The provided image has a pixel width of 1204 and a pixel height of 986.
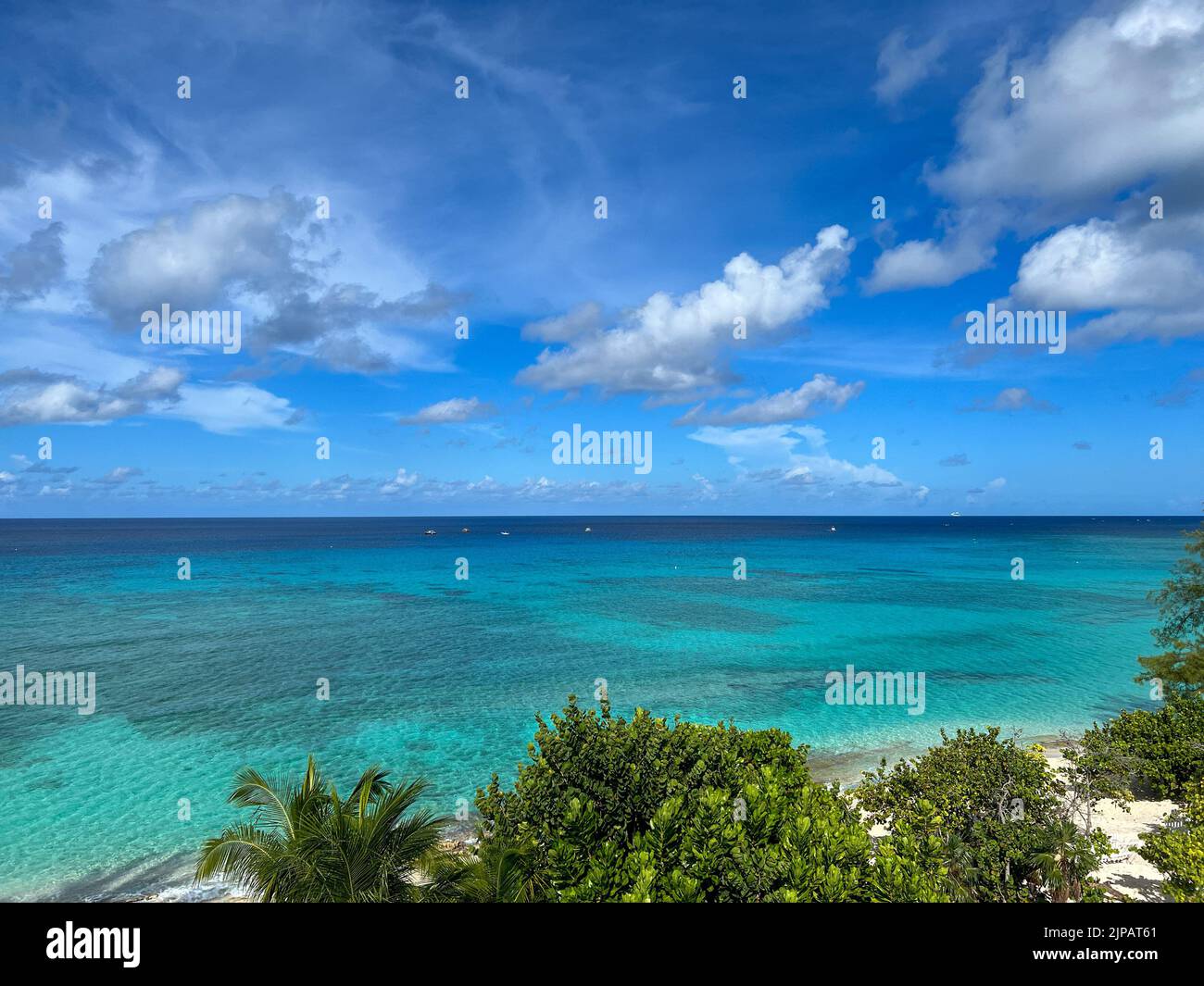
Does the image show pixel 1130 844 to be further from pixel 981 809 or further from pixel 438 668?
pixel 438 668

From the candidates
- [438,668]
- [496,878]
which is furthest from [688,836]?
[438,668]

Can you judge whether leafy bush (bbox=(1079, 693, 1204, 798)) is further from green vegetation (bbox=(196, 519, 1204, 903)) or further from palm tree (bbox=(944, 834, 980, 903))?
palm tree (bbox=(944, 834, 980, 903))

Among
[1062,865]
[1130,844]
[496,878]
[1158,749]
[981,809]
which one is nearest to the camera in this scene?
[496,878]

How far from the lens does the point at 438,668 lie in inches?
1479

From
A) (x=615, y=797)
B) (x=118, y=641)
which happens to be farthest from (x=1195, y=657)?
(x=118, y=641)

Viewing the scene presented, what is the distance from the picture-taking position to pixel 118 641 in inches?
1662

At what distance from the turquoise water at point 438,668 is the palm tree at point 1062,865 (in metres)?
12.0

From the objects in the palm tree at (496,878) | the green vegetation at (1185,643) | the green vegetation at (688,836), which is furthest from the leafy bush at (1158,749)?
the palm tree at (496,878)

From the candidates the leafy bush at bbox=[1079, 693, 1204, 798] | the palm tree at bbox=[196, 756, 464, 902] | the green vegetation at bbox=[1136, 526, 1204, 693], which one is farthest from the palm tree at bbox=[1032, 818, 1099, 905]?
the green vegetation at bbox=[1136, 526, 1204, 693]

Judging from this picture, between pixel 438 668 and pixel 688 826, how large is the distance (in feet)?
101

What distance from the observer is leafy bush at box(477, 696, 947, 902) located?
809 centimetres

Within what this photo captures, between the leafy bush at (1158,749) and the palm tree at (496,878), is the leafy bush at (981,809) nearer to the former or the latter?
the leafy bush at (1158,749)

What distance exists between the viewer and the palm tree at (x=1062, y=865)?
38.2ft
